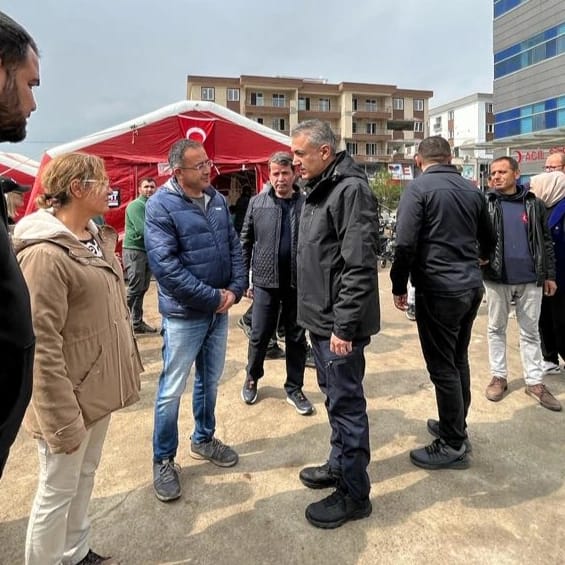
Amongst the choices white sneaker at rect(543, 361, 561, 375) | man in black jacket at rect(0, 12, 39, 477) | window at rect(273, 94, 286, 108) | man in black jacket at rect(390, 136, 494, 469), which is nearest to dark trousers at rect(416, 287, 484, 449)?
man in black jacket at rect(390, 136, 494, 469)

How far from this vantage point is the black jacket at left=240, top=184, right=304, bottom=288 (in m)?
3.63

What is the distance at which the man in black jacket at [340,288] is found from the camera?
2.11 m

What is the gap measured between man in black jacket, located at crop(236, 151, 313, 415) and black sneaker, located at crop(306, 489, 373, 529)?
1.25 metres

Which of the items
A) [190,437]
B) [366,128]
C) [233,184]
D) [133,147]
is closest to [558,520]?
[190,437]

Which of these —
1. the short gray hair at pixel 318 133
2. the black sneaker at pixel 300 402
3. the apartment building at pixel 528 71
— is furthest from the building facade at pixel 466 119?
the short gray hair at pixel 318 133

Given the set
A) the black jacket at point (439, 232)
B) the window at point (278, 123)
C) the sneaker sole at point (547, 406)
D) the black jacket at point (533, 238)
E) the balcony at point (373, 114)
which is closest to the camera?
the black jacket at point (439, 232)

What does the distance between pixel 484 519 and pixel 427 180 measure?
1.89 metres

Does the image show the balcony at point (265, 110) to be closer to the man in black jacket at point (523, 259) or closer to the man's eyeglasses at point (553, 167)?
the man's eyeglasses at point (553, 167)

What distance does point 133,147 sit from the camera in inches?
316

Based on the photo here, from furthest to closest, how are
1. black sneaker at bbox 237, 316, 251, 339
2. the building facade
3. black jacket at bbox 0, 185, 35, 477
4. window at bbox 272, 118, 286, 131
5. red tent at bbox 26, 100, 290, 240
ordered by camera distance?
the building facade < window at bbox 272, 118, 286, 131 < red tent at bbox 26, 100, 290, 240 < black sneaker at bbox 237, 316, 251, 339 < black jacket at bbox 0, 185, 35, 477

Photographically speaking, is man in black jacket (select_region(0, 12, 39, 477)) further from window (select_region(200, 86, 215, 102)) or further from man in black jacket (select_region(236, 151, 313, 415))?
window (select_region(200, 86, 215, 102))

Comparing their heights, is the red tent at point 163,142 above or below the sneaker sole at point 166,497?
above

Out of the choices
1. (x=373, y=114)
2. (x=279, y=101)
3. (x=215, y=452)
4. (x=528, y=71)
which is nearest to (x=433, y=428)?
(x=215, y=452)

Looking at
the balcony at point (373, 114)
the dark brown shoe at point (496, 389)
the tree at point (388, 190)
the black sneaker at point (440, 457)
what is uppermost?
the balcony at point (373, 114)
